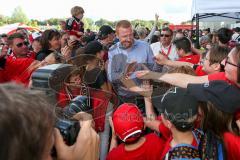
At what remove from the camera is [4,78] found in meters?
3.31

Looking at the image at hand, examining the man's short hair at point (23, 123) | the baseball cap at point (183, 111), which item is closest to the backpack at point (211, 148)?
the baseball cap at point (183, 111)

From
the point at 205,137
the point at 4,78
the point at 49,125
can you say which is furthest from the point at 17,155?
the point at 4,78

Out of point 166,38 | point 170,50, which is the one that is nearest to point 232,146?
point 170,50

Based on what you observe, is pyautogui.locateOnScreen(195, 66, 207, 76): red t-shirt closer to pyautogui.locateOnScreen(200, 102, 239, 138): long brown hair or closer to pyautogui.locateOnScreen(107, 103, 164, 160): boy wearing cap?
pyautogui.locateOnScreen(107, 103, 164, 160): boy wearing cap

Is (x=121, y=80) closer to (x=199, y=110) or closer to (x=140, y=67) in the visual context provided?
(x=140, y=67)

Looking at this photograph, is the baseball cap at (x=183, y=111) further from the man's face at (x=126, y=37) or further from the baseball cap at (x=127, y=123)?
the man's face at (x=126, y=37)

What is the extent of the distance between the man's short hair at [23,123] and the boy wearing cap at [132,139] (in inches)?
54.5

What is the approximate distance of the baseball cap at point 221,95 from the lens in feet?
5.69

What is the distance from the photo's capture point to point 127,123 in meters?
2.18

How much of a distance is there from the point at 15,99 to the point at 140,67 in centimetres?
220

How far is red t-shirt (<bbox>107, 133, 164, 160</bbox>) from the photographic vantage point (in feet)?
7.12

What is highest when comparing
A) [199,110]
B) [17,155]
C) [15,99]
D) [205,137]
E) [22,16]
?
[15,99]

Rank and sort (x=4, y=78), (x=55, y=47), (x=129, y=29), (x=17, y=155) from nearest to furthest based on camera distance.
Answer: (x=17, y=155) → (x=4, y=78) → (x=129, y=29) → (x=55, y=47)

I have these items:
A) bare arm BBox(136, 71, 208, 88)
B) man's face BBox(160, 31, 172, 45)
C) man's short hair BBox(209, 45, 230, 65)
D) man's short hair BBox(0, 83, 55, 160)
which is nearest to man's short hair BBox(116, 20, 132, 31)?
man's short hair BBox(209, 45, 230, 65)
